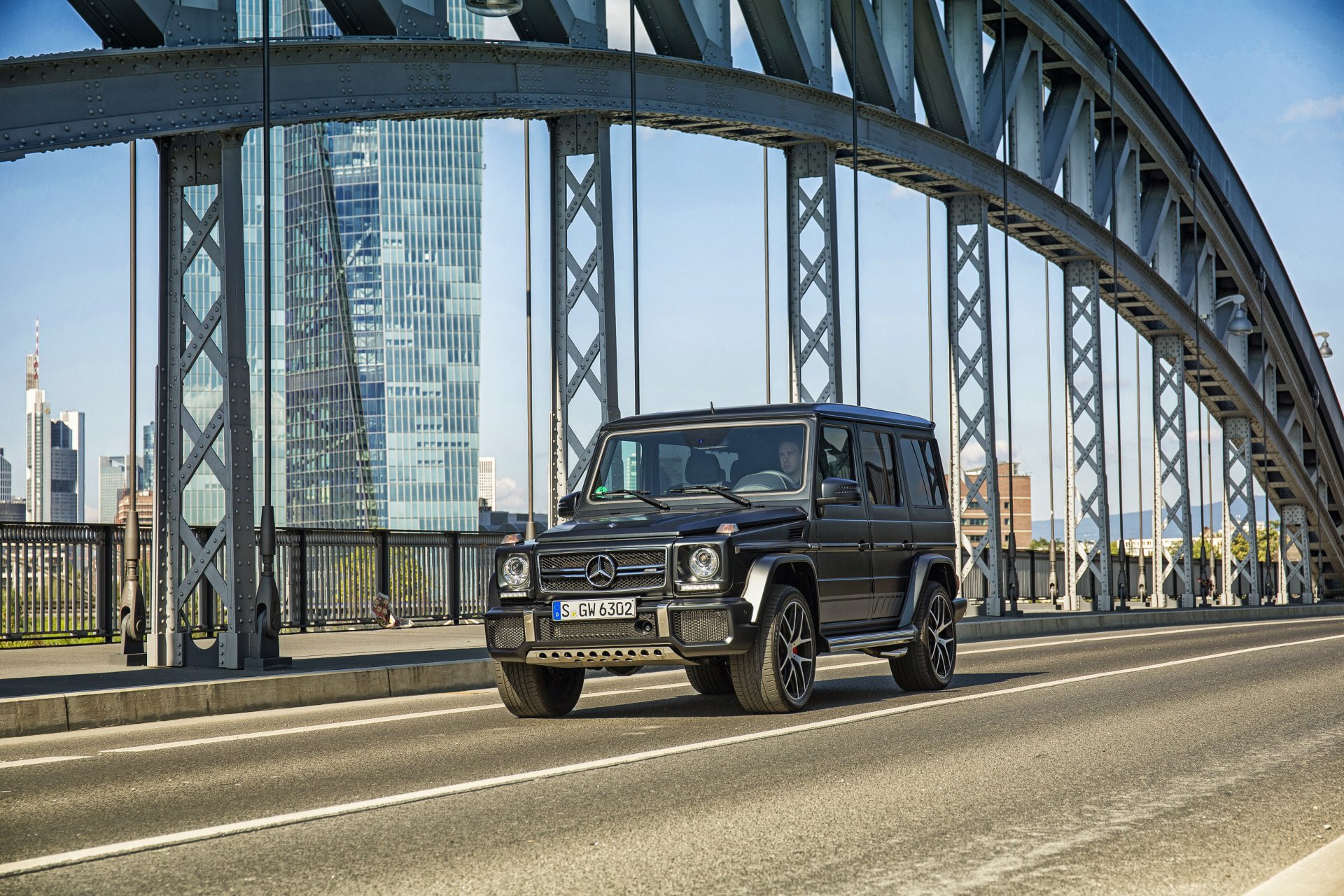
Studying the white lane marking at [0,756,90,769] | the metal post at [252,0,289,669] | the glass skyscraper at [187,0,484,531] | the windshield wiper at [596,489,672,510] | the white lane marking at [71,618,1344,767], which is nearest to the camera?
the white lane marking at [0,756,90,769]

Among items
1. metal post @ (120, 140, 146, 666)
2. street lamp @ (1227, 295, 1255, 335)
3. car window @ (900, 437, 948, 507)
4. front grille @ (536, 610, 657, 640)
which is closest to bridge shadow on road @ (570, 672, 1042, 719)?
front grille @ (536, 610, 657, 640)

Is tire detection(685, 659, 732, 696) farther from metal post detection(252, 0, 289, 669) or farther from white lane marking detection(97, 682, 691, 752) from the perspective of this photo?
metal post detection(252, 0, 289, 669)

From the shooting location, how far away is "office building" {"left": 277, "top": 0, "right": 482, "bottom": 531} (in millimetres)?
184125

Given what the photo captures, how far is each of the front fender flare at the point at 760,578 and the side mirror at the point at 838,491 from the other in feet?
1.91

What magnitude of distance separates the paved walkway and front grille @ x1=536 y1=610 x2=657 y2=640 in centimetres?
372

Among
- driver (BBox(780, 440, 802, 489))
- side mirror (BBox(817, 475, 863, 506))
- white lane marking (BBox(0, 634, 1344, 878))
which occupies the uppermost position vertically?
driver (BBox(780, 440, 802, 489))

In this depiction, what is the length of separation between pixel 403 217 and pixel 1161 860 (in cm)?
18821

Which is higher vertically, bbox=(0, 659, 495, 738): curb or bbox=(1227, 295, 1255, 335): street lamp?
bbox=(1227, 295, 1255, 335): street lamp

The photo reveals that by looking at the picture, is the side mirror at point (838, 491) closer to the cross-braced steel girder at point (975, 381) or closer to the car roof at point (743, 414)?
the car roof at point (743, 414)

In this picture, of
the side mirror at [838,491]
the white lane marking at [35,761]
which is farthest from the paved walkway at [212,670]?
the side mirror at [838,491]

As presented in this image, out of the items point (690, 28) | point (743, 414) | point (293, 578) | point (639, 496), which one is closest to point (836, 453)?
point (743, 414)

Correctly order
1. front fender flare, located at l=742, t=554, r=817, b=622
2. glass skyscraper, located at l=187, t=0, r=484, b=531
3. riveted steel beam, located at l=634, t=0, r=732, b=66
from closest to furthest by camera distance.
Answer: front fender flare, located at l=742, t=554, r=817, b=622
riveted steel beam, located at l=634, t=0, r=732, b=66
glass skyscraper, located at l=187, t=0, r=484, b=531

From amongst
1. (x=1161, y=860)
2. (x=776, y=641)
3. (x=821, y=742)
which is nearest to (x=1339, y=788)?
(x=1161, y=860)

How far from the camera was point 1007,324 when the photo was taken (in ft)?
113
